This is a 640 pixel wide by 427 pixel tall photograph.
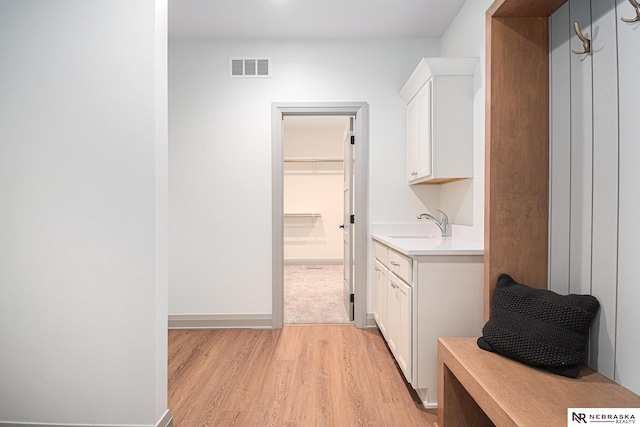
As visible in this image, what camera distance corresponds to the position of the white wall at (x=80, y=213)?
1646 mm

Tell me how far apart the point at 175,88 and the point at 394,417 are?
320 centimetres

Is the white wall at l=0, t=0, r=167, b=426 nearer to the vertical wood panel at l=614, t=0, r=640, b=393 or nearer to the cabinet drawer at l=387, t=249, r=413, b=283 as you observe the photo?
the cabinet drawer at l=387, t=249, r=413, b=283

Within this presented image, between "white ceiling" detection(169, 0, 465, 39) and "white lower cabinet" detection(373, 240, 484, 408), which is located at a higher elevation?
"white ceiling" detection(169, 0, 465, 39)

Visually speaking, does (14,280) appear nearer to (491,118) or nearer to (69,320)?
(69,320)

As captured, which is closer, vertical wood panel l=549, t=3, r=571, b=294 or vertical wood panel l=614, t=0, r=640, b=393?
vertical wood panel l=614, t=0, r=640, b=393

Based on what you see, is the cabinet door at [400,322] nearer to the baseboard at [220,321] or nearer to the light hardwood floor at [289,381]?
the light hardwood floor at [289,381]

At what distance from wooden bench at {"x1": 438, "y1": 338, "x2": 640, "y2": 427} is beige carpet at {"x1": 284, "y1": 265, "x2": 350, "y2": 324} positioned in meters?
1.90

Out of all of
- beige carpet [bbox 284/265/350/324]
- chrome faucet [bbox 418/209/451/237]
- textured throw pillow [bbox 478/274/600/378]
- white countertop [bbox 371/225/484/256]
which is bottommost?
beige carpet [bbox 284/265/350/324]

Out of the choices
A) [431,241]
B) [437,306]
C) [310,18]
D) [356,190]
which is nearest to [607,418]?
[437,306]

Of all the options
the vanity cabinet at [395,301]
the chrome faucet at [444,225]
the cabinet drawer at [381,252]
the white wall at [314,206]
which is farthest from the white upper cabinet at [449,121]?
the white wall at [314,206]

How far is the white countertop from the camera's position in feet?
6.46

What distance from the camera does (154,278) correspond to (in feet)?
5.41

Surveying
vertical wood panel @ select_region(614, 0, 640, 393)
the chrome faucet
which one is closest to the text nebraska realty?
vertical wood panel @ select_region(614, 0, 640, 393)

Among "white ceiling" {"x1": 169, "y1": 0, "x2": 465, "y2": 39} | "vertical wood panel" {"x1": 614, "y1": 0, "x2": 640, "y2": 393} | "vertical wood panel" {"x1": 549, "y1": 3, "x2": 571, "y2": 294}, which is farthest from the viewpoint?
"white ceiling" {"x1": 169, "y1": 0, "x2": 465, "y2": 39}
